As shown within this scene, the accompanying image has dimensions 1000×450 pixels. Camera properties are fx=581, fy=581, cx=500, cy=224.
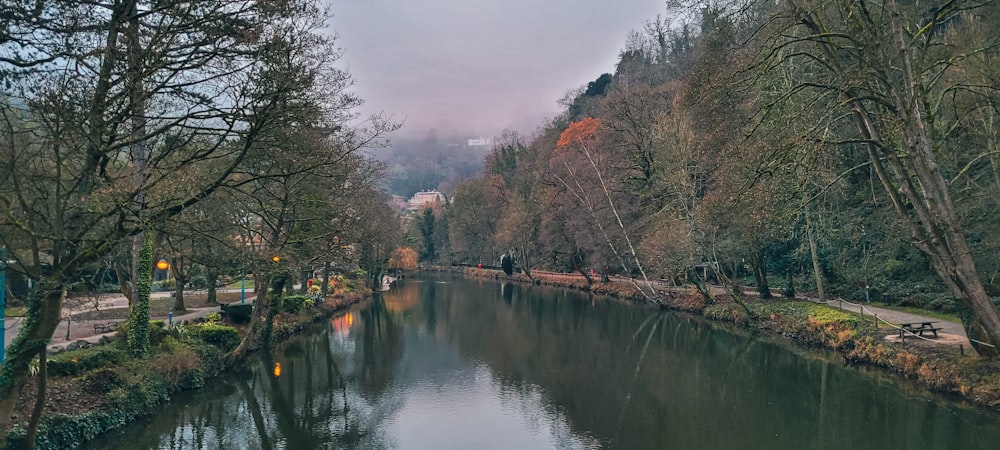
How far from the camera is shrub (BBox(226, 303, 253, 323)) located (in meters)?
20.3

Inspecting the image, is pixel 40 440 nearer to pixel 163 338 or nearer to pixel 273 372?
pixel 163 338

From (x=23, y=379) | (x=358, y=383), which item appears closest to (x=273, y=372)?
(x=358, y=383)

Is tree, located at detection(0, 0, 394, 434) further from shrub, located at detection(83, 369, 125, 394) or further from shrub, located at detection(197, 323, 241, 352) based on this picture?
shrub, located at detection(197, 323, 241, 352)

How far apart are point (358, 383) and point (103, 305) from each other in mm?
15814

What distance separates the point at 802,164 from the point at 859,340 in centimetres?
1037

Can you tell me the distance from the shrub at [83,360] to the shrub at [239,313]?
7487 millimetres

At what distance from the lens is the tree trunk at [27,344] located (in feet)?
26.0

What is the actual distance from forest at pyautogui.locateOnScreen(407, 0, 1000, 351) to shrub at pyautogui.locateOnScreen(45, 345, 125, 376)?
516 inches

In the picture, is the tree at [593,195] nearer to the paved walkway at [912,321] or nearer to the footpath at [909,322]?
the paved walkway at [912,321]

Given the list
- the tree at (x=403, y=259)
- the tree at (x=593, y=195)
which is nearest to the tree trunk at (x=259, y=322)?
the tree at (x=593, y=195)

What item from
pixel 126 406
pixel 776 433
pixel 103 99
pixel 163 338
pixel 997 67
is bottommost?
pixel 776 433

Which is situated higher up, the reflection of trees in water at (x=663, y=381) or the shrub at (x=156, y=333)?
the shrub at (x=156, y=333)

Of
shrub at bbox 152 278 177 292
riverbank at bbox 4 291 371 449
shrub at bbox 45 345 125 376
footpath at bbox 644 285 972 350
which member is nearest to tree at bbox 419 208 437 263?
shrub at bbox 152 278 177 292

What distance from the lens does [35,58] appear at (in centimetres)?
697
